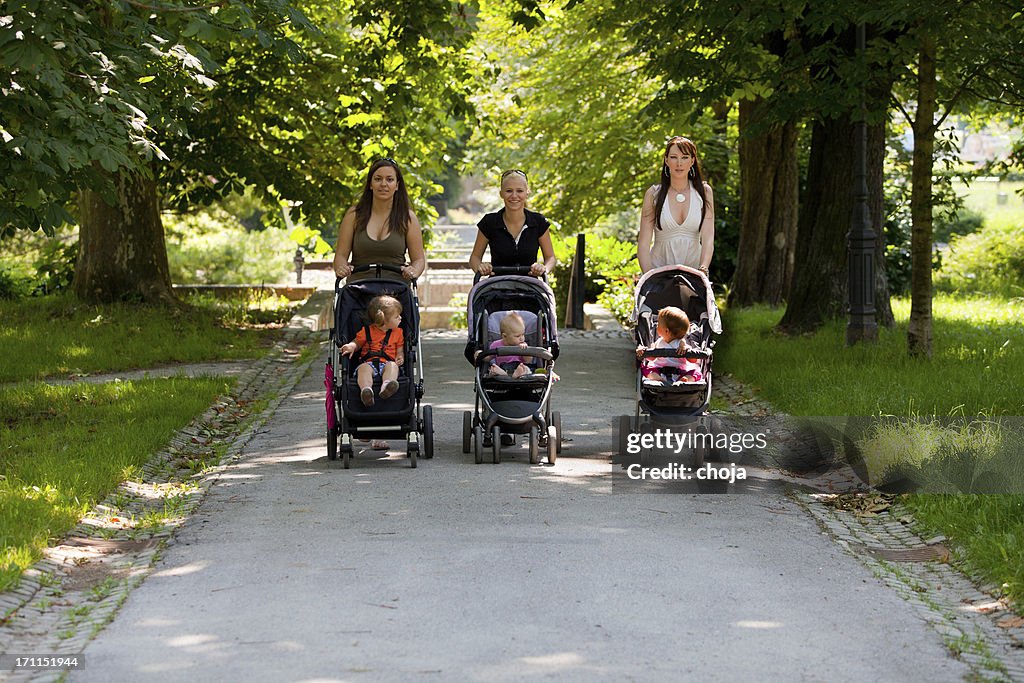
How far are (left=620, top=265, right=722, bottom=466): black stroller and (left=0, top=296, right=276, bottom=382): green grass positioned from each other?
790cm

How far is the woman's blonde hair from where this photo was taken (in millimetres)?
9992

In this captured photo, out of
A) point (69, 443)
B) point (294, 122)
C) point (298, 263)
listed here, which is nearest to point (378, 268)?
point (69, 443)

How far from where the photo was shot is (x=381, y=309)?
10008 millimetres

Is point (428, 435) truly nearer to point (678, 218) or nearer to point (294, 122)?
point (678, 218)


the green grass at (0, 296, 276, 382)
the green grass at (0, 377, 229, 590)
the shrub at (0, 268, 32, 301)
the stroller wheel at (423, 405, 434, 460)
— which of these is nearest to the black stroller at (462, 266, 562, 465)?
the stroller wheel at (423, 405, 434, 460)

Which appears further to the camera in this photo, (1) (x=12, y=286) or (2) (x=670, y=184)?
(1) (x=12, y=286)

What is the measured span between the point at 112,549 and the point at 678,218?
4.67 meters

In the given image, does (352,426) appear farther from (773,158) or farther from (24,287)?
(24,287)

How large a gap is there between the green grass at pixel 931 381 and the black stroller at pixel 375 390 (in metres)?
3.36

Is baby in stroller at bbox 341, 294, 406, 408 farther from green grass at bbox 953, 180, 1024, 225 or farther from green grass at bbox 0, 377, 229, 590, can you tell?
green grass at bbox 953, 180, 1024, 225

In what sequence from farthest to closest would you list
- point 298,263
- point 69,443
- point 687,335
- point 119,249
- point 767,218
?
point 298,263 < point 767,218 < point 119,249 < point 69,443 < point 687,335

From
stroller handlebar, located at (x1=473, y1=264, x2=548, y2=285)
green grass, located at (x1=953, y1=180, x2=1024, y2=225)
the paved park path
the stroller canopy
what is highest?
green grass, located at (x1=953, y1=180, x2=1024, y2=225)

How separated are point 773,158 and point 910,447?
14.4 meters

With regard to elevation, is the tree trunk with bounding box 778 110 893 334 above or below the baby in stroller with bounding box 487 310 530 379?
above
